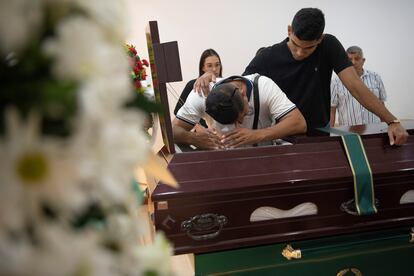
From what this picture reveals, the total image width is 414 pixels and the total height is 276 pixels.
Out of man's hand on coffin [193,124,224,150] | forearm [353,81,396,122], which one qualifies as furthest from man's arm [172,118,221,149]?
forearm [353,81,396,122]

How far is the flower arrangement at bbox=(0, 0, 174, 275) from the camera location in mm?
224

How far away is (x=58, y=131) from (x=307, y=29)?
132 centimetres

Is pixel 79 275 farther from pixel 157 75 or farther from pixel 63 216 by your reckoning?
pixel 157 75

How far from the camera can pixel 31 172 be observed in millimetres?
223

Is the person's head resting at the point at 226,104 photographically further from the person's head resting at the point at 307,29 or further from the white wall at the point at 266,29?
the white wall at the point at 266,29

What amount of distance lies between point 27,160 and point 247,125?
118cm

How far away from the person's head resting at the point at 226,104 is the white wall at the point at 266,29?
4.46 feet

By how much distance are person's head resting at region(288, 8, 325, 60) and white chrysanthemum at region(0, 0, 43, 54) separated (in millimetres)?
1293

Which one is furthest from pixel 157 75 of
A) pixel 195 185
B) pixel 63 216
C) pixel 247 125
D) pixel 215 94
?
pixel 63 216

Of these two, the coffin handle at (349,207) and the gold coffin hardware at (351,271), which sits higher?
the coffin handle at (349,207)

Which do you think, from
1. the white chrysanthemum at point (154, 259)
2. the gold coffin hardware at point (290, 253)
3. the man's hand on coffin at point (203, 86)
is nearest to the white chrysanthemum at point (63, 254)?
the white chrysanthemum at point (154, 259)

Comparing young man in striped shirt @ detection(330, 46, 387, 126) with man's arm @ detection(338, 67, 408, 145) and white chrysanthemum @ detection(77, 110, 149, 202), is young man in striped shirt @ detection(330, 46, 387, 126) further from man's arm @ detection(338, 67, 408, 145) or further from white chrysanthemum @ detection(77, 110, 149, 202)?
white chrysanthemum @ detection(77, 110, 149, 202)

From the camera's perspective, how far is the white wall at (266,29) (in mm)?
3016

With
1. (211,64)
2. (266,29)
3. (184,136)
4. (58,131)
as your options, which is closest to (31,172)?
(58,131)
